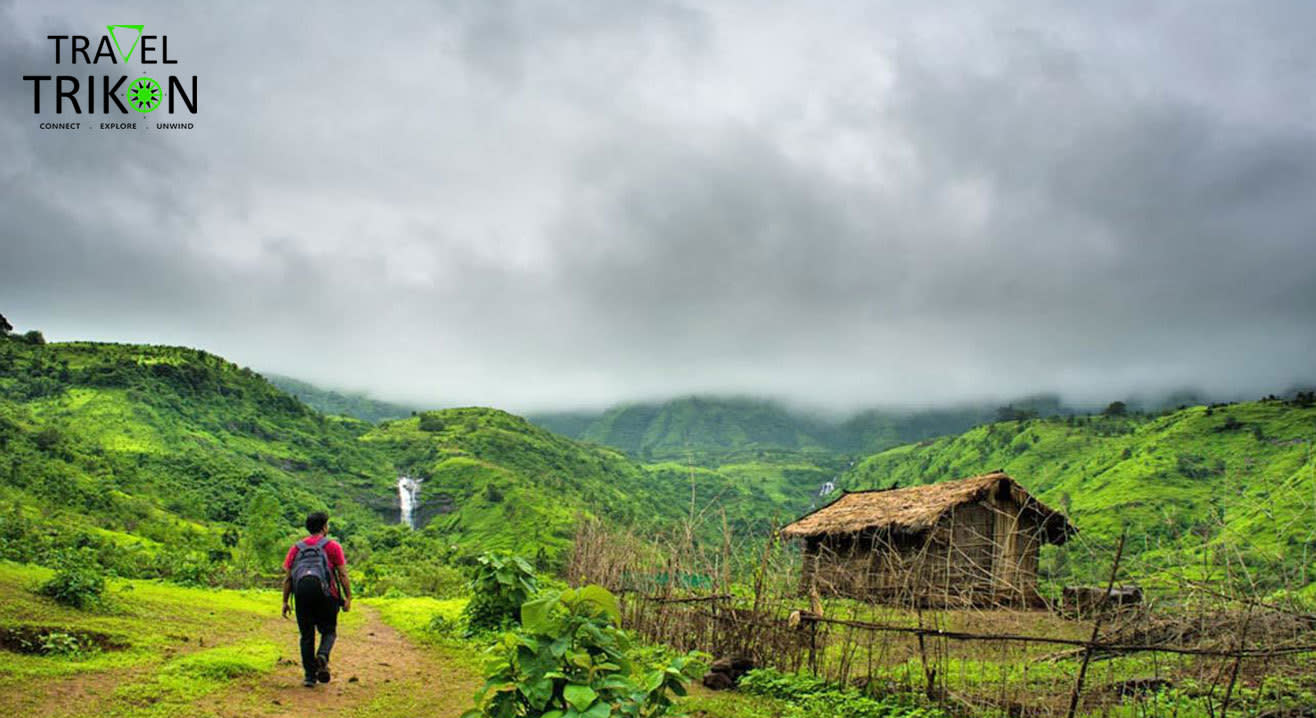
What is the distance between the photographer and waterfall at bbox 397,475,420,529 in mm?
78688

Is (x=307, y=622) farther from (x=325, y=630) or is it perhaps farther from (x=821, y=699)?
(x=821, y=699)

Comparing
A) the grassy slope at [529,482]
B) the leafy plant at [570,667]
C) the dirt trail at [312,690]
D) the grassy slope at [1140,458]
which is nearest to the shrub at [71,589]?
the dirt trail at [312,690]

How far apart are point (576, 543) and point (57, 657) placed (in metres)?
10.0

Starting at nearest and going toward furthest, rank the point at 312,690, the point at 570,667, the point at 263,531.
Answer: the point at 570,667 → the point at 312,690 → the point at 263,531

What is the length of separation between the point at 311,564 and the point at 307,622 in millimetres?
625

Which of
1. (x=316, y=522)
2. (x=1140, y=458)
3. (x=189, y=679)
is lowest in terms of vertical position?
(x=1140, y=458)

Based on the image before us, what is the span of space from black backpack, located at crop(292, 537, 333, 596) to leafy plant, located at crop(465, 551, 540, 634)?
4.43 metres

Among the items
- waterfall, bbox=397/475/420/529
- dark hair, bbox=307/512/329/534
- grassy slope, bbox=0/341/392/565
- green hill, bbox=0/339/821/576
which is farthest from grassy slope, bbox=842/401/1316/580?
waterfall, bbox=397/475/420/529

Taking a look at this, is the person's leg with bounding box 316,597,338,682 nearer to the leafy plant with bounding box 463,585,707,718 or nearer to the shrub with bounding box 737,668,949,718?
the leafy plant with bounding box 463,585,707,718

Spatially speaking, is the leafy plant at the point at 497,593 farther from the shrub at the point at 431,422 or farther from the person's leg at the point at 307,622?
the shrub at the point at 431,422

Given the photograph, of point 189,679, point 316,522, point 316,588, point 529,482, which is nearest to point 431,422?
point 529,482

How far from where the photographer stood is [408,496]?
8338 cm

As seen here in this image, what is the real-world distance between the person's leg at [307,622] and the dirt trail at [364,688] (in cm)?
22

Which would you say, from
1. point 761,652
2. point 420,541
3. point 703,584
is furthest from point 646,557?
point 420,541
